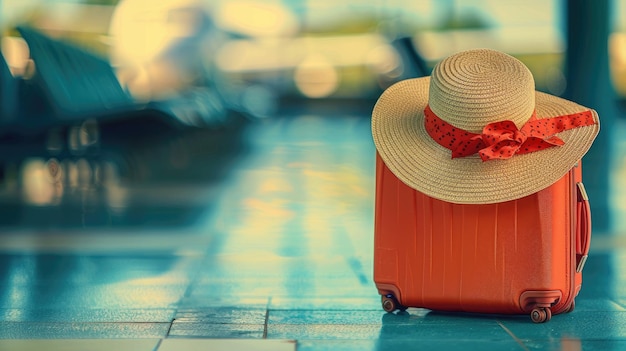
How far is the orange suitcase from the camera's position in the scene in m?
3.33

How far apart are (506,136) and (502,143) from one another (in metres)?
0.03

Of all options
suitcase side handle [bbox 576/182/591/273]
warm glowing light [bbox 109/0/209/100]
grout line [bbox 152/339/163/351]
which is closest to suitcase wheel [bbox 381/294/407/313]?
suitcase side handle [bbox 576/182/591/273]

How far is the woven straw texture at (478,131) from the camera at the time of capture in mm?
3295

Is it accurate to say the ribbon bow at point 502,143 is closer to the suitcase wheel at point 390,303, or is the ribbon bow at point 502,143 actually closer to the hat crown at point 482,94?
the hat crown at point 482,94

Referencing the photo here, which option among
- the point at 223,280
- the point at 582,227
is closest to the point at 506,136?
the point at 582,227

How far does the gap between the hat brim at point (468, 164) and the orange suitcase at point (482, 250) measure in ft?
0.25

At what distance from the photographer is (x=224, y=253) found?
202 inches

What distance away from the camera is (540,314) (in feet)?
10.9

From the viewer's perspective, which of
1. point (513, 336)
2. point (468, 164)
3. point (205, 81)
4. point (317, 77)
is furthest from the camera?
point (317, 77)

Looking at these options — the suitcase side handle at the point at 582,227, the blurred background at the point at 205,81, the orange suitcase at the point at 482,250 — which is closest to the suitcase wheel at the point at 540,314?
the orange suitcase at the point at 482,250

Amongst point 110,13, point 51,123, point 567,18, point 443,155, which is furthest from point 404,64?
point 443,155

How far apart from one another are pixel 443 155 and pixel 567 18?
1088 cm

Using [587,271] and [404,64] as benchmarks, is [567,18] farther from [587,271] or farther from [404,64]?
[587,271]

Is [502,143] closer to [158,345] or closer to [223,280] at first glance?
[158,345]
